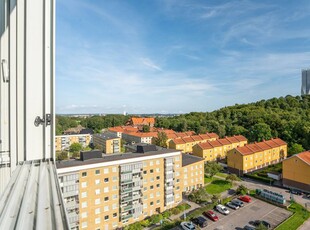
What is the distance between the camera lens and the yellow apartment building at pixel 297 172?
1656 centimetres

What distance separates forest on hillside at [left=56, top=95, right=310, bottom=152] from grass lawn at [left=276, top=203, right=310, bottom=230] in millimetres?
11180

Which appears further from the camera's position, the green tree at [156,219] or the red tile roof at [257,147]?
the red tile roof at [257,147]

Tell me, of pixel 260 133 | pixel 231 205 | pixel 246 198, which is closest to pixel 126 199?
pixel 231 205

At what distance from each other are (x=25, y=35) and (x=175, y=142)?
26811 mm

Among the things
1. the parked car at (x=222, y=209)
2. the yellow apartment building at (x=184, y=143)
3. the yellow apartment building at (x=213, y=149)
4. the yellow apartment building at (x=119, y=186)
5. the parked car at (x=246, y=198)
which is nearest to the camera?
the yellow apartment building at (x=119, y=186)

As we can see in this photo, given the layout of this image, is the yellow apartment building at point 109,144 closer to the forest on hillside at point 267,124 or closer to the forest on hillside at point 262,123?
the forest on hillside at point 262,123

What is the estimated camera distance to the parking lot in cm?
1226

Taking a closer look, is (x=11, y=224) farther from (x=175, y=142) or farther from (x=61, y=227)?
(x=175, y=142)

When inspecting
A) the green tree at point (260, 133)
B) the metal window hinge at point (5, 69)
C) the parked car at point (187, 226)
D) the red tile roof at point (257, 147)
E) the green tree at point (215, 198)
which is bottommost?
the parked car at point (187, 226)

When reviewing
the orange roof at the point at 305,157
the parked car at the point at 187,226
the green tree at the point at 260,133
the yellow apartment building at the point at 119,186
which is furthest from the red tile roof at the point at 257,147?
the parked car at the point at 187,226

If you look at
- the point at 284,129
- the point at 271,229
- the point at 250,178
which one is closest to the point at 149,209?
the point at 271,229

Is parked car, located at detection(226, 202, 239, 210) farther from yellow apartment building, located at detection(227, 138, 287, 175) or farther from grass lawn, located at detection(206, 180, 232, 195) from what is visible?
yellow apartment building, located at detection(227, 138, 287, 175)

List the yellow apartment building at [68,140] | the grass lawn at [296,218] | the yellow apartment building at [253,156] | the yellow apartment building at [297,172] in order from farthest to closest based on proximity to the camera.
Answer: the yellow apartment building at [68,140] → the yellow apartment building at [253,156] → the yellow apartment building at [297,172] → the grass lawn at [296,218]

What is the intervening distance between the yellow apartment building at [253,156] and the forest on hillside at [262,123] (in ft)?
6.34
